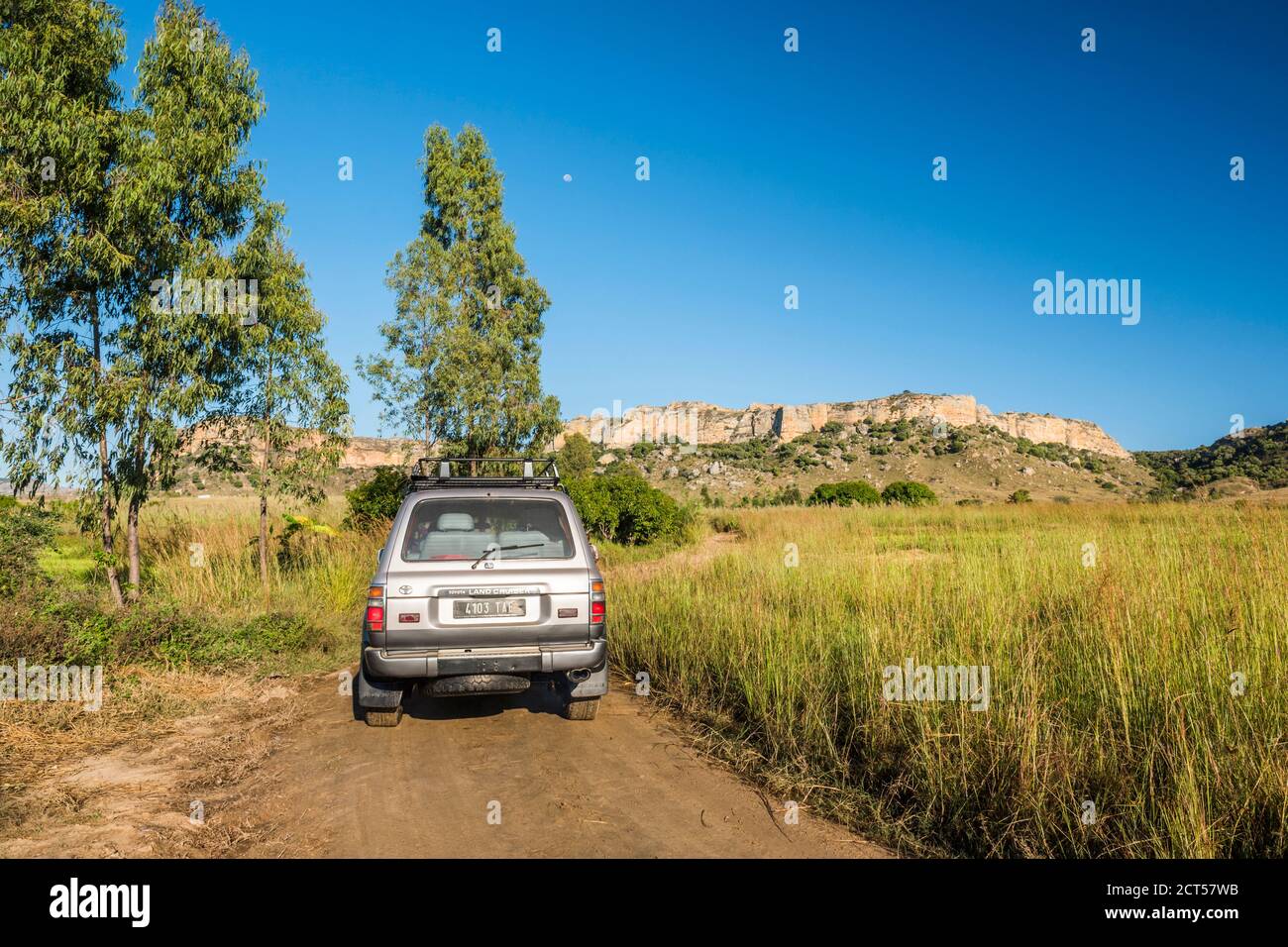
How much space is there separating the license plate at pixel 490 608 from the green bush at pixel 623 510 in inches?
542

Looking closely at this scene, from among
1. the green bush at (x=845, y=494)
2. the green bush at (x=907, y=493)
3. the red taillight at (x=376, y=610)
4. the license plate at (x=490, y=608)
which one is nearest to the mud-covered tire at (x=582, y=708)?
the license plate at (x=490, y=608)

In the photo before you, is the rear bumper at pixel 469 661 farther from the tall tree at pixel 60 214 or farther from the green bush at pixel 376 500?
the green bush at pixel 376 500

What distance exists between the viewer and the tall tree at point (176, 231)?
8805mm

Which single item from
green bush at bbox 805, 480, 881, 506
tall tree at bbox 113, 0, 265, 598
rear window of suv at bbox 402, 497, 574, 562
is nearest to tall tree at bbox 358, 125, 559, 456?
tall tree at bbox 113, 0, 265, 598

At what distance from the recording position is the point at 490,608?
17.3 feet

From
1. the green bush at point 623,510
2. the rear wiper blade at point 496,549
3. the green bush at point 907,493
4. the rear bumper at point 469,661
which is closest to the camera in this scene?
the rear bumper at point 469,661

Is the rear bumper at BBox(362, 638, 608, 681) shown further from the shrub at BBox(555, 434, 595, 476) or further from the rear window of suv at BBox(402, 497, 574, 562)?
the shrub at BBox(555, 434, 595, 476)

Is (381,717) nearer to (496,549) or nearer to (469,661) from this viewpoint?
(469,661)

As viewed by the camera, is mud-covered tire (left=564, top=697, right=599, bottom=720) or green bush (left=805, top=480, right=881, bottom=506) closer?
mud-covered tire (left=564, top=697, right=599, bottom=720)

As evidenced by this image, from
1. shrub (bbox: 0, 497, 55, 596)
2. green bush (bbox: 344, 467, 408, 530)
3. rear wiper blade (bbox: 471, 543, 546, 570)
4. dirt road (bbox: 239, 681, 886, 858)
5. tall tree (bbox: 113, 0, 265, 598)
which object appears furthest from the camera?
green bush (bbox: 344, 467, 408, 530)

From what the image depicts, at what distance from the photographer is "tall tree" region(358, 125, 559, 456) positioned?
645 inches

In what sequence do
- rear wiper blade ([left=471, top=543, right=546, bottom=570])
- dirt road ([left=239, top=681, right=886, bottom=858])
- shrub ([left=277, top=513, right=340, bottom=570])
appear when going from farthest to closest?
1. shrub ([left=277, top=513, right=340, bottom=570])
2. rear wiper blade ([left=471, top=543, right=546, bottom=570])
3. dirt road ([left=239, top=681, right=886, bottom=858])

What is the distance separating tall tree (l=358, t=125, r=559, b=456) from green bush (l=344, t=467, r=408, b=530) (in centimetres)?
129
